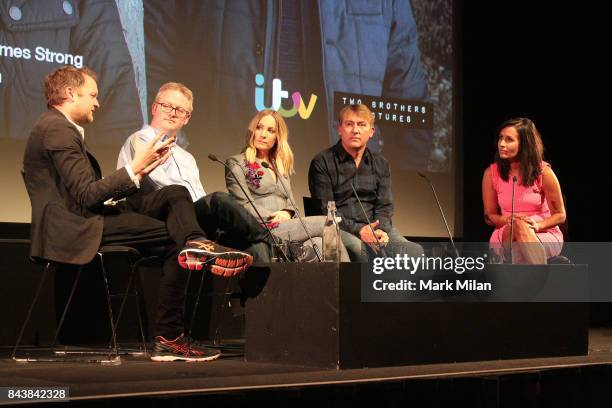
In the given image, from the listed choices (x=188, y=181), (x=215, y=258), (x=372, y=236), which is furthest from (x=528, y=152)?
(x=215, y=258)

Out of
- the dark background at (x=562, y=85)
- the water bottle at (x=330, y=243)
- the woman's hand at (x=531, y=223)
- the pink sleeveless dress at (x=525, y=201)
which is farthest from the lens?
the dark background at (x=562, y=85)

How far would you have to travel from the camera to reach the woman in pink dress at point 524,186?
4.16 meters

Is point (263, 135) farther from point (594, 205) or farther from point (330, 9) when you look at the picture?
point (594, 205)

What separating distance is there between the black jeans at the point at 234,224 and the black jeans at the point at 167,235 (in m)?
0.34

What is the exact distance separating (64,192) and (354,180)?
1.62 metres

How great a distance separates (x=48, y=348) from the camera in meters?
3.93

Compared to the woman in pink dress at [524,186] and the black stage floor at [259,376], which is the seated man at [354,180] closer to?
the woman in pink dress at [524,186]

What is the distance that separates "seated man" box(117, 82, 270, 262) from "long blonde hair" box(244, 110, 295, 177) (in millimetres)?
317

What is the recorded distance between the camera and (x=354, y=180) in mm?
4426

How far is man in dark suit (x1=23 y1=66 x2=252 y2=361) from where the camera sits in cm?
318

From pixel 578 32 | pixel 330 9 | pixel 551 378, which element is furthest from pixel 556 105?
pixel 551 378

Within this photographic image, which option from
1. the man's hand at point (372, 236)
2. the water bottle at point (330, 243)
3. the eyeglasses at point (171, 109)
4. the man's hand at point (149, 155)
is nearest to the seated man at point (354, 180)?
the man's hand at point (372, 236)

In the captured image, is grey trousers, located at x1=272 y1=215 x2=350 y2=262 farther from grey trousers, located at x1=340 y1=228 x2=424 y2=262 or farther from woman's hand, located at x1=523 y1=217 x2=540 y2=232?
woman's hand, located at x1=523 y1=217 x2=540 y2=232

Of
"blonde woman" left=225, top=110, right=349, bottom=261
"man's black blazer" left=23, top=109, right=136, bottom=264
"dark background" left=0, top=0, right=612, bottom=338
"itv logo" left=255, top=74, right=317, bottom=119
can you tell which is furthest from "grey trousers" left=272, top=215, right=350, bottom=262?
"dark background" left=0, top=0, right=612, bottom=338
